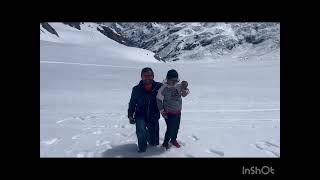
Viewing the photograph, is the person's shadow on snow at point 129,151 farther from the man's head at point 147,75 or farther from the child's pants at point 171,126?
the man's head at point 147,75

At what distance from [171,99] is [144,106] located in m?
0.37

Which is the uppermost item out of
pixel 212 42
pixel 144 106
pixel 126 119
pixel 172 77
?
pixel 212 42

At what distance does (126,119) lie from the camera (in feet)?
24.3

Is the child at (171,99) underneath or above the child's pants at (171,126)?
above

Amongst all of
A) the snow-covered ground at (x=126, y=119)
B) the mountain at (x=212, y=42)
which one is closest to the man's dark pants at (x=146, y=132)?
the snow-covered ground at (x=126, y=119)

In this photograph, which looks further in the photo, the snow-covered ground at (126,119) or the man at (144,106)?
the snow-covered ground at (126,119)

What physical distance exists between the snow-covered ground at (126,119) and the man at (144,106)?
0.95 feet

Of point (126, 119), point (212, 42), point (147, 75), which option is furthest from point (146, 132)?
point (212, 42)

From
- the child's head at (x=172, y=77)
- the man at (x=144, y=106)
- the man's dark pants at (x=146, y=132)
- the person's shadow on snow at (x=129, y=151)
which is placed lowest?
the person's shadow on snow at (x=129, y=151)

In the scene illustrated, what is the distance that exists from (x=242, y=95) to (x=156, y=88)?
22.0 feet

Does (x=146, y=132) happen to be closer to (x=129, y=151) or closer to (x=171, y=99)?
(x=129, y=151)

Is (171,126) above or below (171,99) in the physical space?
below

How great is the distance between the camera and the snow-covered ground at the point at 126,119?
5129mm

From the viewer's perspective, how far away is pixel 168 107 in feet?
16.5
